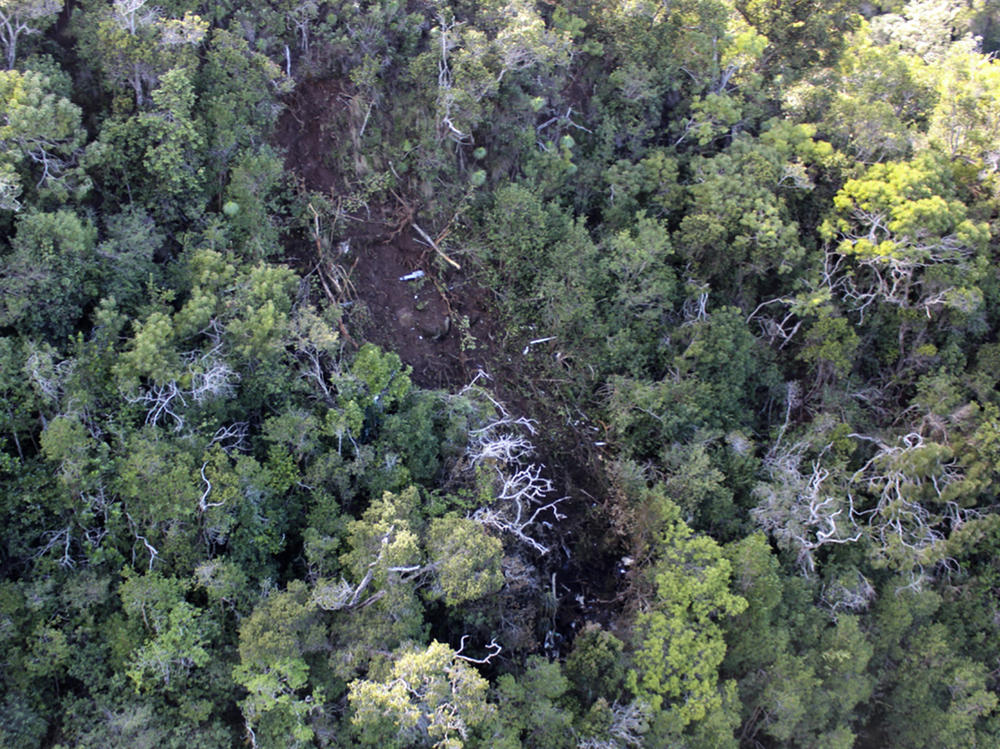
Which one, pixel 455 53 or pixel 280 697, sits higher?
pixel 455 53

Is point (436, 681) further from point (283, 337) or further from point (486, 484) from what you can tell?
point (283, 337)

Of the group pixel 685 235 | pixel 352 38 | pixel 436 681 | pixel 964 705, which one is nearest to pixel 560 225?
pixel 685 235

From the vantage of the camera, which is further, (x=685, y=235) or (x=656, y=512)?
(x=685, y=235)

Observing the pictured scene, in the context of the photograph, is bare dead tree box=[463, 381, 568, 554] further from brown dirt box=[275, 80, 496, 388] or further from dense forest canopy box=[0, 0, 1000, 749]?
brown dirt box=[275, 80, 496, 388]

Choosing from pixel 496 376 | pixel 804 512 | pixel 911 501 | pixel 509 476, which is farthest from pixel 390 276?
pixel 911 501

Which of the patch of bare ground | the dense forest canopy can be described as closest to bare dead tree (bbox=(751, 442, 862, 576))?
the dense forest canopy

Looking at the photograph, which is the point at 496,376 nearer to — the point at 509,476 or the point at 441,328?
the point at 441,328
